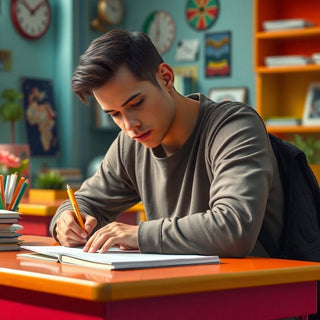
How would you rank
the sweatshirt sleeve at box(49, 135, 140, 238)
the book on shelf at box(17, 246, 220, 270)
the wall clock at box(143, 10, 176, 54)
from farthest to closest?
the wall clock at box(143, 10, 176, 54)
the sweatshirt sleeve at box(49, 135, 140, 238)
the book on shelf at box(17, 246, 220, 270)

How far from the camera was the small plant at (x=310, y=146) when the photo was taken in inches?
190

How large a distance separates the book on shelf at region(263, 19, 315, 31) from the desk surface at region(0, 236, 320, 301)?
3494 mm

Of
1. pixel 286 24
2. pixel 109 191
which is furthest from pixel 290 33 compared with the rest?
pixel 109 191

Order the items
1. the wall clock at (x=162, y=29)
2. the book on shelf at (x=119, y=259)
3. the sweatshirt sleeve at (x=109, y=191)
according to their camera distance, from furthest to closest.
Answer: the wall clock at (x=162, y=29) → the sweatshirt sleeve at (x=109, y=191) → the book on shelf at (x=119, y=259)

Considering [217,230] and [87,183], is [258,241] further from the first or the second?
[87,183]

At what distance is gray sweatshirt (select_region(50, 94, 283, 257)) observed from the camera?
1595mm

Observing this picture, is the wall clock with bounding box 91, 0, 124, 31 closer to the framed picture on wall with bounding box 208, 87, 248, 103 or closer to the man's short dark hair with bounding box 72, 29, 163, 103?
the framed picture on wall with bounding box 208, 87, 248, 103

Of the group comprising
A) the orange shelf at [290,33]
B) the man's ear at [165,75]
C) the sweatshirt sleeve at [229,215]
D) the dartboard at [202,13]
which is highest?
the dartboard at [202,13]

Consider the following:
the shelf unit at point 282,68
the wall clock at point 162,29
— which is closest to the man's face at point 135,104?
the shelf unit at point 282,68

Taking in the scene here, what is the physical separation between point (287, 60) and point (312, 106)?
0.35 m

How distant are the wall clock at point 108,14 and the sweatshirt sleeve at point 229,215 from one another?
4.57 metres

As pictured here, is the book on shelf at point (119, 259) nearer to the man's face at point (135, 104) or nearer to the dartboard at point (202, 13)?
the man's face at point (135, 104)

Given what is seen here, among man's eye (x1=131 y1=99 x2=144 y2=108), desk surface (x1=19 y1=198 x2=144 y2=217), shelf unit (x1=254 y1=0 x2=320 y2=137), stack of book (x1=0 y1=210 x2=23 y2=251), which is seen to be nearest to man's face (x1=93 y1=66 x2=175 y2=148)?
man's eye (x1=131 y1=99 x2=144 y2=108)

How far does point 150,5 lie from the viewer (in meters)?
6.16
